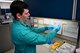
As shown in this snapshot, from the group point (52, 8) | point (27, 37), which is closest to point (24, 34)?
point (27, 37)

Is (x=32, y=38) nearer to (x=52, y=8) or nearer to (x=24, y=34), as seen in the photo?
(x=24, y=34)

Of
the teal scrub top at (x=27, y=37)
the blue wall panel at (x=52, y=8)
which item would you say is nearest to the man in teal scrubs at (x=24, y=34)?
the teal scrub top at (x=27, y=37)

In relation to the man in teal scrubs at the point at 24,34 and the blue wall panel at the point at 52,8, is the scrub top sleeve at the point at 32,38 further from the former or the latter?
the blue wall panel at the point at 52,8

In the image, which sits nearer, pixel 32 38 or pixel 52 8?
pixel 32 38

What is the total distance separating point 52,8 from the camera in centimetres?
115

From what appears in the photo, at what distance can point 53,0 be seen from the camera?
3.71 feet

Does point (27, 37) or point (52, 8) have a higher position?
point (52, 8)

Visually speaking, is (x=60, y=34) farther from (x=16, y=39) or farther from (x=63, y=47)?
(x=16, y=39)

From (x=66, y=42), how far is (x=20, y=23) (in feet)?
2.07

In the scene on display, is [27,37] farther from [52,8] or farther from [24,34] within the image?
[52,8]

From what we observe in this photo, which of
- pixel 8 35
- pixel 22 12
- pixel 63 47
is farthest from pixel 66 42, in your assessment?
pixel 8 35

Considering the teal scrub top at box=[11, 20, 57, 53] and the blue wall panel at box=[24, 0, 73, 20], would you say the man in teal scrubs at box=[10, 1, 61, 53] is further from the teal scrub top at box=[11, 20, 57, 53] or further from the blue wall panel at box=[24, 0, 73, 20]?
the blue wall panel at box=[24, 0, 73, 20]

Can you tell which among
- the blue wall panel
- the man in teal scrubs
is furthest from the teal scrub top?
the blue wall panel

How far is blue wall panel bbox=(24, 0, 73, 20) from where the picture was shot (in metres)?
1.03
